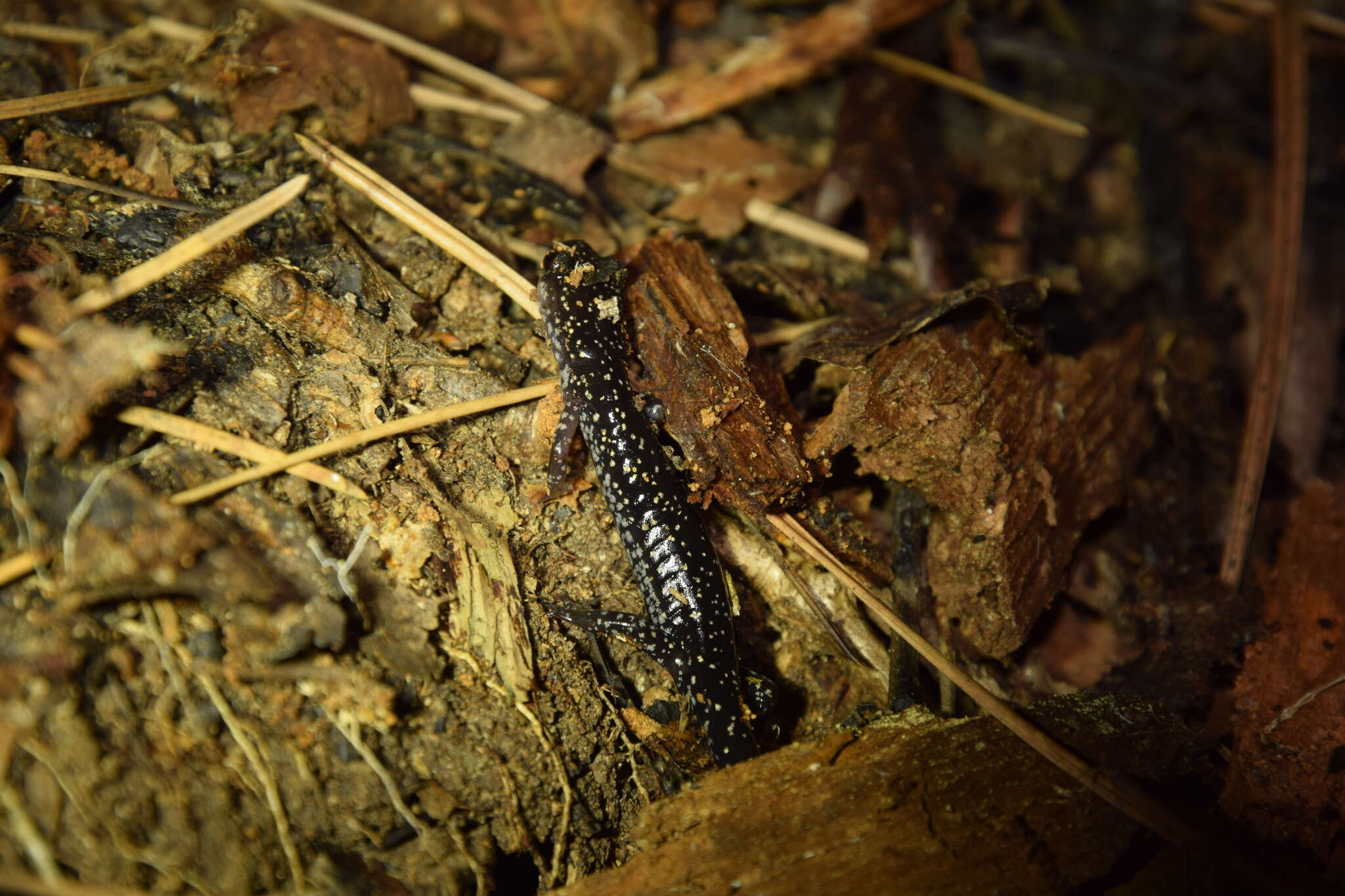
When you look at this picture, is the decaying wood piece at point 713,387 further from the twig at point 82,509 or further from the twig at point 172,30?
the twig at point 172,30

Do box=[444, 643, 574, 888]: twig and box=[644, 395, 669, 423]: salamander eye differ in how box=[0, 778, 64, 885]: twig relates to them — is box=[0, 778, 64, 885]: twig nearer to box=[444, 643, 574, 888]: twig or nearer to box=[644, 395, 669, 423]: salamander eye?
box=[444, 643, 574, 888]: twig

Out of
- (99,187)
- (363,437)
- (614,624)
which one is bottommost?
(614,624)

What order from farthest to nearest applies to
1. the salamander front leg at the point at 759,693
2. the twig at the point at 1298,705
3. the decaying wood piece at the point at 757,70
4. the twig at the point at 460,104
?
the decaying wood piece at the point at 757,70
the twig at the point at 460,104
the salamander front leg at the point at 759,693
the twig at the point at 1298,705

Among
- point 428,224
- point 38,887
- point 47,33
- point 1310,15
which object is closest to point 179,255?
point 428,224

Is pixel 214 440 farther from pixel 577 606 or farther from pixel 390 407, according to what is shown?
pixel 577 606

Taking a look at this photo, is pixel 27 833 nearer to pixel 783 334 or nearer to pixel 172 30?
pixel 783 334

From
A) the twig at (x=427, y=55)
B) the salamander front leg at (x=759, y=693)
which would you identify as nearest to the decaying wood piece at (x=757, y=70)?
the twig at (x=427, y=55)
